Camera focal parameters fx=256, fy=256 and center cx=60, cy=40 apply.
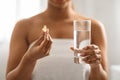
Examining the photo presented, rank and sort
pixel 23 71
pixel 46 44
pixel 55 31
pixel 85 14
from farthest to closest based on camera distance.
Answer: pixel 85 14 → pixel 55 31 → pixel 23 71 → pixel 46 44

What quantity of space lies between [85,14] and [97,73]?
556 mm

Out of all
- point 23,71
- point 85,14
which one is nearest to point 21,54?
point 23,71

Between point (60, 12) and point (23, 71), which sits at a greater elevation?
point (60, 12)

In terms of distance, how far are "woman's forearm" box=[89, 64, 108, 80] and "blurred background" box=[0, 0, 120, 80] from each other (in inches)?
14.3

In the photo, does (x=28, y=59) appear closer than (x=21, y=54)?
Yes

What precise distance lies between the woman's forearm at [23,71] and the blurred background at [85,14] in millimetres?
432

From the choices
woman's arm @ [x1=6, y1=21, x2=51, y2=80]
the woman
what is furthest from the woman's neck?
woman's arm @ [x1=6, y1=21, x2=51, y2=80]

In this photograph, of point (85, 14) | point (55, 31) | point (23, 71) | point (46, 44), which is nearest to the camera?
point (46, 44)

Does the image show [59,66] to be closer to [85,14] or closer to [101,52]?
[101,52]

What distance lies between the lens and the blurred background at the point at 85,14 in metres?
1.24

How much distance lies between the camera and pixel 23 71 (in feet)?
2.62

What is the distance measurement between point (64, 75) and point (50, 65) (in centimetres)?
6

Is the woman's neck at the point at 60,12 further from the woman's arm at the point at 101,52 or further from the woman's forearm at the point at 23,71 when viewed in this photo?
the woman's forearm at the point at 23,71

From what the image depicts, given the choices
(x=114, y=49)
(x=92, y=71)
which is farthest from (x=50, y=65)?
(x=114, y=49)
